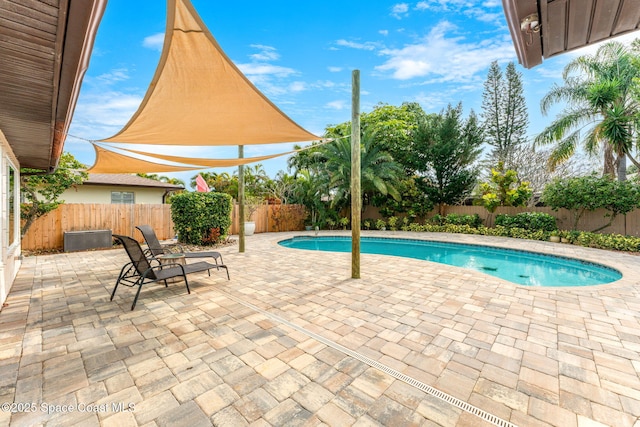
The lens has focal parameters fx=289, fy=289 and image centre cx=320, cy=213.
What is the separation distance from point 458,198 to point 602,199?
6.47 meters

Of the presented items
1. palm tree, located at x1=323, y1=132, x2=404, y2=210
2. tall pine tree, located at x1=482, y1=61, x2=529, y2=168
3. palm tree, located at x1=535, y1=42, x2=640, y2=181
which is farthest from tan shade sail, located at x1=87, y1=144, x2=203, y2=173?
tall pine tree, located at x1=482, y1=61, x2=529, y2=168

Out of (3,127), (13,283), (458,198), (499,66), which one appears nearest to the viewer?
(3,127)

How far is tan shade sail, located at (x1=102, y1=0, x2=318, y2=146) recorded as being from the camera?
255 cm

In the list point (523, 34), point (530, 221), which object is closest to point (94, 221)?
point (523, 34)

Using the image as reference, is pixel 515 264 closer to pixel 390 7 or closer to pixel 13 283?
pixel 390 7

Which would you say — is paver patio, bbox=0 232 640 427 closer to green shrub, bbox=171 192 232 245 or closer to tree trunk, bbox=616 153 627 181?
green shrub, bbox=171 192 232 245

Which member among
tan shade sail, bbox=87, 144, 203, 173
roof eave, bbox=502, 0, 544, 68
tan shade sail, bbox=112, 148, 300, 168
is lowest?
tan shade sail, bbox=87, 144, 203, 173

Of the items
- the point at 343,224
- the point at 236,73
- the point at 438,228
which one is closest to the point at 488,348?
the point at 236,73

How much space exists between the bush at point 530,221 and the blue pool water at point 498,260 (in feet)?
10.5

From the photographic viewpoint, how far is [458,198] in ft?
53.6

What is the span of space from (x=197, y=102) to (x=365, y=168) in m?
12.3

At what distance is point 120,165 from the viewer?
6906 millimetres

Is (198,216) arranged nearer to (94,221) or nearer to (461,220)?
(94,221)

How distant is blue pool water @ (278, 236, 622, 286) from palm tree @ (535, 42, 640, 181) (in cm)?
637
